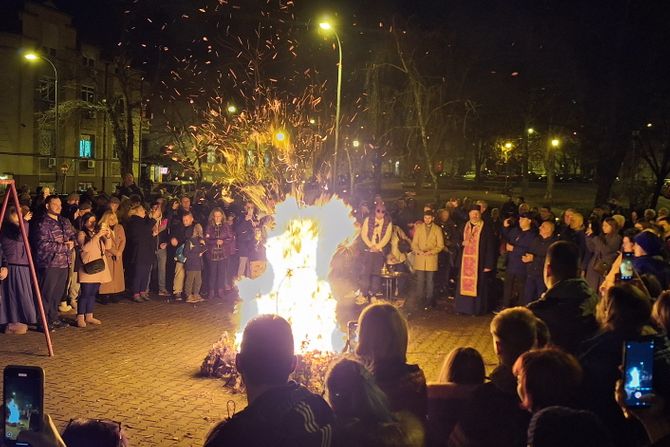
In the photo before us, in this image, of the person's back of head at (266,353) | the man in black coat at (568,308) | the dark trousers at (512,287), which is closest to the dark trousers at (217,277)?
the dark trousers at (512,287)

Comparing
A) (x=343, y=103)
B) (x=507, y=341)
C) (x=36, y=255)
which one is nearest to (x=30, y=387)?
(x=507, y=341)

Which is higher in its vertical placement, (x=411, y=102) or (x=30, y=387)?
(x=411, y=102)

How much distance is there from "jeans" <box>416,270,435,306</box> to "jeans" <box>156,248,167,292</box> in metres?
5.20

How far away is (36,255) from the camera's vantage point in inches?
394

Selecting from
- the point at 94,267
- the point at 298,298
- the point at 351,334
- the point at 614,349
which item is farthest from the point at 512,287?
the point at 614,349

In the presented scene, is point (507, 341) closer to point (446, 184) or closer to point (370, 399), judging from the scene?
point (370, 399)

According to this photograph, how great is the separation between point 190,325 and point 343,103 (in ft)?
80.7

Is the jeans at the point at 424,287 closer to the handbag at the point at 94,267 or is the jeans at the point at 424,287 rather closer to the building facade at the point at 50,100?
the handbag at the point at 94,267

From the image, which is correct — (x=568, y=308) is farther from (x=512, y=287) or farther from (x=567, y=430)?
(x=512, y=287)

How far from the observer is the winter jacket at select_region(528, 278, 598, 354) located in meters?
5.52

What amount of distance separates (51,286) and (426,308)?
697cm

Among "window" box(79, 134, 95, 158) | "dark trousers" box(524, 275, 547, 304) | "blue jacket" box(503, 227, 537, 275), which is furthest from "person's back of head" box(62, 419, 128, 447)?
"window" box(79, 134, 95, 158)

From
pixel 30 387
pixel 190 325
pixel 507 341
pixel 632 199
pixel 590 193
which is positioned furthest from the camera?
pixel 590 193

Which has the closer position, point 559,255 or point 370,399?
point 370,399
